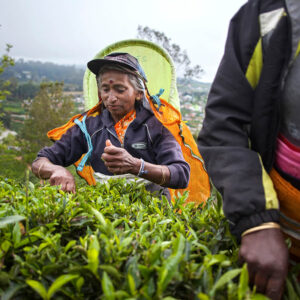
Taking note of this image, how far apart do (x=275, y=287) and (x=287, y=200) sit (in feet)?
1.20

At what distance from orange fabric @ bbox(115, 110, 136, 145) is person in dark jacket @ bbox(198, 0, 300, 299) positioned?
1.81 meters

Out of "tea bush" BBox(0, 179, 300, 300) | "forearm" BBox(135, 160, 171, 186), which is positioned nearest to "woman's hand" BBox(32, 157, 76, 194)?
"forearm" BBox(135, 160, 171, 186)

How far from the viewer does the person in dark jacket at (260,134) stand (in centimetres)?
107

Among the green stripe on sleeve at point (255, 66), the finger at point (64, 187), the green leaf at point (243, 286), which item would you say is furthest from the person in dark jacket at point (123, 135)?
the green leaf at point (243, 286)

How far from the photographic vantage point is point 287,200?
4.06 feet

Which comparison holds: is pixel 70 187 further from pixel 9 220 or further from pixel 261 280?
pixel 261 280

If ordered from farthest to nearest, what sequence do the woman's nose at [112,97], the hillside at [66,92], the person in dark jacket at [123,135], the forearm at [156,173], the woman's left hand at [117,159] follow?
the hillside at [66,92] < the woman's nose at [112,97] < the person in dark jacket at [123,135] < the forearm at [156,173] < the woman's left hand at [117,159]

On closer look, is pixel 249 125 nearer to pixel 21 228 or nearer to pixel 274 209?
pixel 274 209

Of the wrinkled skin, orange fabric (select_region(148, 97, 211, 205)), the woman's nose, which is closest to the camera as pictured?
the wrinkled skin

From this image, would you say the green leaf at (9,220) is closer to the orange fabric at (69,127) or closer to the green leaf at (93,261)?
the green leaf at (93,261)

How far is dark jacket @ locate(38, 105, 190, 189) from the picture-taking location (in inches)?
115

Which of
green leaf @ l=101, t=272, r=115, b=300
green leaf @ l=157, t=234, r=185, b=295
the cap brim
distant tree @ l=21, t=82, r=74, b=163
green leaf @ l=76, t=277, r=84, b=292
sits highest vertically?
the cap brim

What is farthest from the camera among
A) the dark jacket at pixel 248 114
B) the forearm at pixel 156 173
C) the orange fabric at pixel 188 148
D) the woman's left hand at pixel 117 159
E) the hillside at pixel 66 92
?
the hillside at pixel 66 92

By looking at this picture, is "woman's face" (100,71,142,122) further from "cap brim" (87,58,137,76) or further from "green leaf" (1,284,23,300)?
"green leaf" (1,284,23,300)
